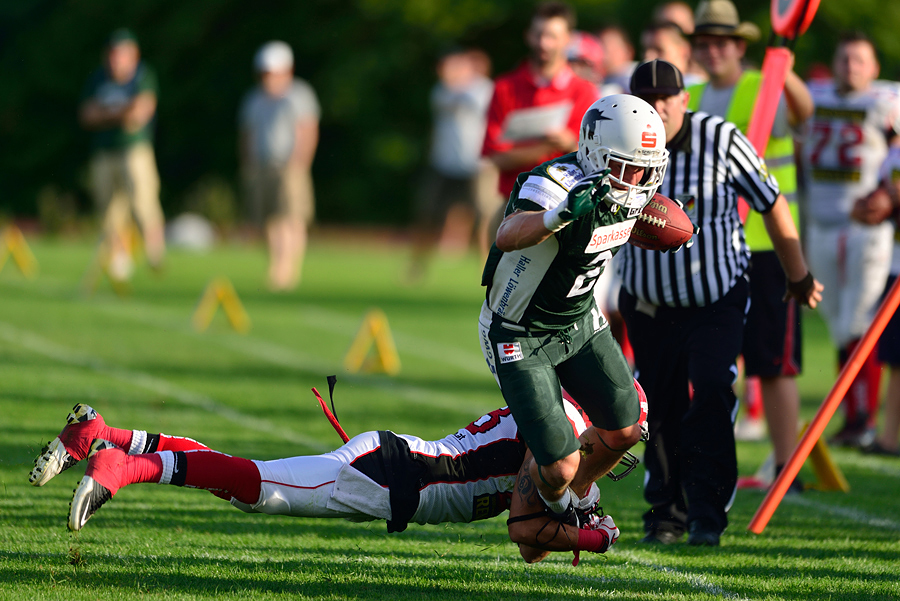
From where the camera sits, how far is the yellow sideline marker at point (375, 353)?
976cm

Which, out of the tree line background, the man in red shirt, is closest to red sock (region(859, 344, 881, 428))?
the man in red shirt

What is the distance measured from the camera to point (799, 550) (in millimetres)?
4988

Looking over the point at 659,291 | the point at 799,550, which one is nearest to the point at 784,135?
the point at 659,291

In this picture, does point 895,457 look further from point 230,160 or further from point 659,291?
point 230,160

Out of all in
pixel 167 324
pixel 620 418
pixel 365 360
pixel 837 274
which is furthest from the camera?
pixel 167 324

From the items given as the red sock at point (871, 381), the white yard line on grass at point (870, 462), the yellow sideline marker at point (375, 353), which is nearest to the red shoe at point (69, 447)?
the white yard line on grass at point (870, 462)

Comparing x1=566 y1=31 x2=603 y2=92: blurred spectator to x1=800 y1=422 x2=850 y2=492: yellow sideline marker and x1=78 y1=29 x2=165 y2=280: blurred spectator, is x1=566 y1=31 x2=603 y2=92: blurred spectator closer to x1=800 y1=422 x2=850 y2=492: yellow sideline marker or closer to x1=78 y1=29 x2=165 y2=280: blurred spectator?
x1=800 y1=422 x2=850 y2=492: yellow sideline marker

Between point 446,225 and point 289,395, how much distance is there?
786 centimetres

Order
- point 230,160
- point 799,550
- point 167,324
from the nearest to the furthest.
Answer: point 799,550, point 167,324, point 230,160

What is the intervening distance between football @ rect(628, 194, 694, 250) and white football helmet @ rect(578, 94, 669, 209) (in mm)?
202

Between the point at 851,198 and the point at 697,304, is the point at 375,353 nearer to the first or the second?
the point at 851,198

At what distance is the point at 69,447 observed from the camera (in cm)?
425

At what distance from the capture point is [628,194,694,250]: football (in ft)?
14.5

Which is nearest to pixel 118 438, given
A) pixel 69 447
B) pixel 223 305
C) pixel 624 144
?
pixel 69 447
